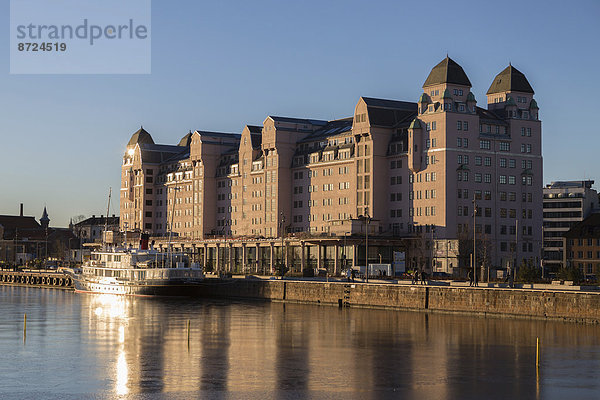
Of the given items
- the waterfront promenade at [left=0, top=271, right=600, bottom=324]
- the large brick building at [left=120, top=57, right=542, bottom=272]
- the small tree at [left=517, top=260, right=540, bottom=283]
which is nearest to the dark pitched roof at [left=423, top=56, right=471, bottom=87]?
the large brick building at [left=120, top=57, right=542, bottom=272]

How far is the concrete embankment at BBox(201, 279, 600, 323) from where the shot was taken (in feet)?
311

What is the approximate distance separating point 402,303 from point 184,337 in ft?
128

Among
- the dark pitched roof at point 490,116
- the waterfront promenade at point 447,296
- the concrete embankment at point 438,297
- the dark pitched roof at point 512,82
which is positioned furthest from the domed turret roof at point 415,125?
the concrete embankment at point 438,297

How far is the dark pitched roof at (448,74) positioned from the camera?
598 feet

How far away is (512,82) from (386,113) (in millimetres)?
27070

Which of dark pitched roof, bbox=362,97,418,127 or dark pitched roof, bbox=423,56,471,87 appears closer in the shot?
dark pitched roof, bbox=423,56,471,87

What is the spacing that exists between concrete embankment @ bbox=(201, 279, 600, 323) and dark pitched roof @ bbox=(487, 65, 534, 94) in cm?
7745

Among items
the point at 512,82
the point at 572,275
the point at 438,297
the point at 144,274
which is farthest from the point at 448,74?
the point at 438,297

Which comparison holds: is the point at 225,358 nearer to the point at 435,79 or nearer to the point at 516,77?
the point at 435,79

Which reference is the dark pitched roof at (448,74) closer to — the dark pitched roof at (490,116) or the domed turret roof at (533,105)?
the dark pitched roof at (490,116)

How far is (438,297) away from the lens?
362ft

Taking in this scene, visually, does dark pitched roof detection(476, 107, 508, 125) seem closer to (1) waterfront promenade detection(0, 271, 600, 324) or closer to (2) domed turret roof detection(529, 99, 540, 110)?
(2) domed turret roof detection(529, 99, 540, 110)

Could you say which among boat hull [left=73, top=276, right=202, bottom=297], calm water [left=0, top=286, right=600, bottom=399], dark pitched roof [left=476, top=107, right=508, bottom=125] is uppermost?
dark pitched roof [left=476, top=107, right=508, bottom=125]

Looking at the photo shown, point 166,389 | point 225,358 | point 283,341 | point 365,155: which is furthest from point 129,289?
point 166,389
